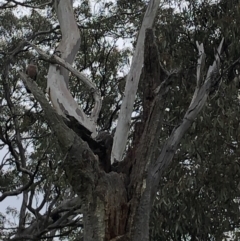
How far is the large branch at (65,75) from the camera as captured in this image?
338cm

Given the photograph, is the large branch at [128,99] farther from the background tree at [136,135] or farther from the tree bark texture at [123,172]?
the tree bark texture at [123,172]

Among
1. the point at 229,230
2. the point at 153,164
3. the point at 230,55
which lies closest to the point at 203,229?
the point at 229,230

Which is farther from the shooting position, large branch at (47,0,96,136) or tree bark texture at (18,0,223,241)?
large branch at (47,0,96,136)

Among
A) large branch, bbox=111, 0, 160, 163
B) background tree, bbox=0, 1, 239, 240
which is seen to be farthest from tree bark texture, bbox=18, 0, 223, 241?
large branch, bbox=111, 0, 160, 163

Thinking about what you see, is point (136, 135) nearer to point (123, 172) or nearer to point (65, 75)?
point (123, 172)

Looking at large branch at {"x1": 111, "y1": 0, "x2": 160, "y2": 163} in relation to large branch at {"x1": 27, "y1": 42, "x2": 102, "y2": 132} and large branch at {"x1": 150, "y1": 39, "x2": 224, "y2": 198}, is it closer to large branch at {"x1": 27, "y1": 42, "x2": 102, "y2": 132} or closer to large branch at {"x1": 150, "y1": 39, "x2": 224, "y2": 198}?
large branch at {"x1": 27, "y1": 42, "x2": 102, "y2": 132}

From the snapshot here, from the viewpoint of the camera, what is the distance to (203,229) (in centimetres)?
506

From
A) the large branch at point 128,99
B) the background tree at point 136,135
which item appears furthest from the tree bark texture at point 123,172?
the large branch at point 128,99

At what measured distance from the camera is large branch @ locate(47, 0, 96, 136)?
3.38 m

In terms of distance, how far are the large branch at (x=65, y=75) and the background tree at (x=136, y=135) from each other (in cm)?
3

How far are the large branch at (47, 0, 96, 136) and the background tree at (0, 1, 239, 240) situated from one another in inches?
1.3

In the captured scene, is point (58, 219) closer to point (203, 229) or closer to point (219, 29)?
point (203, 229)

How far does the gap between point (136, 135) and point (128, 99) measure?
1.06m

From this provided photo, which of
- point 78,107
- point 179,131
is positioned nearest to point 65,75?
point 78,107
